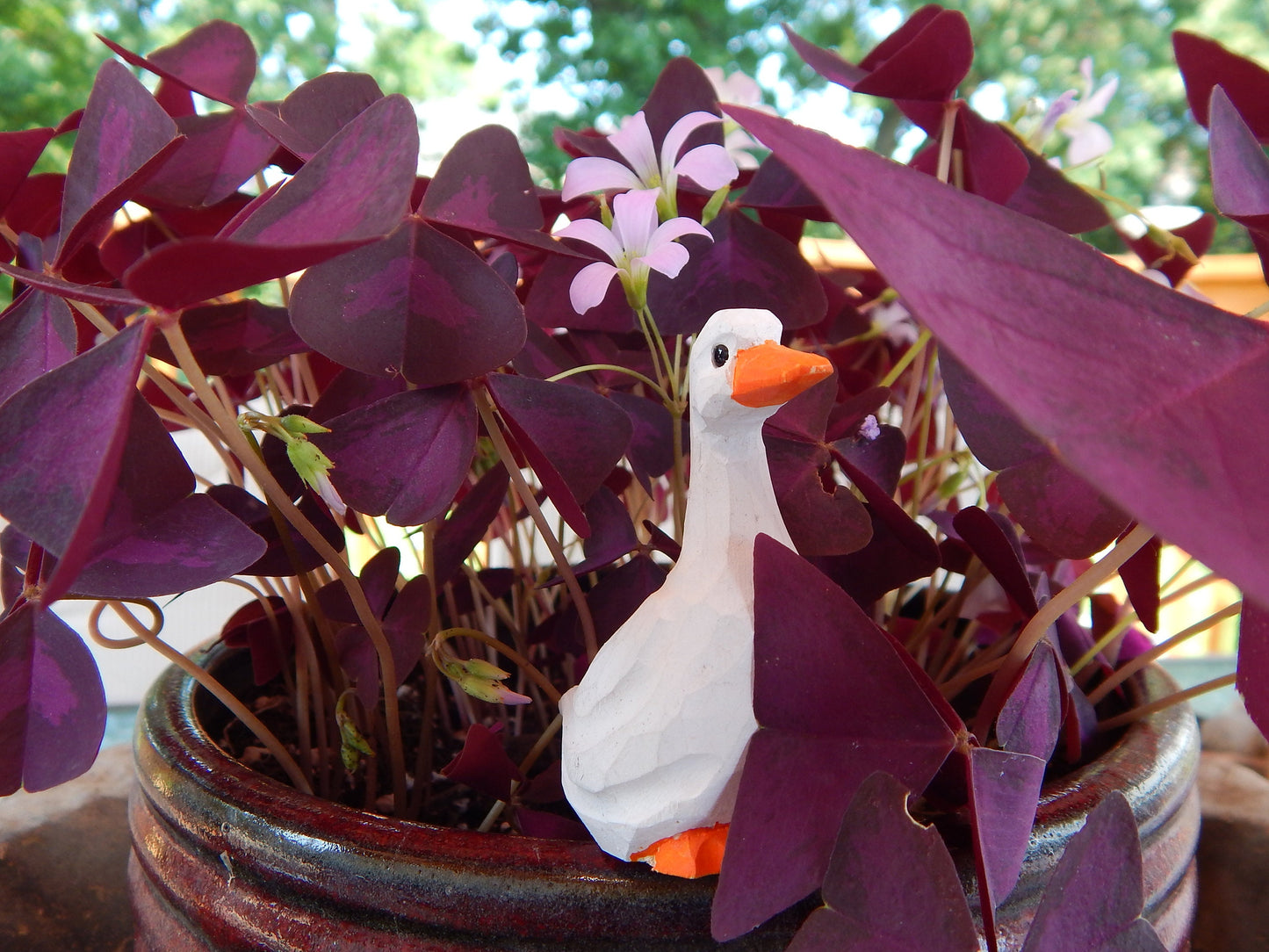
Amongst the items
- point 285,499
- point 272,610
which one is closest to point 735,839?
point 285,499

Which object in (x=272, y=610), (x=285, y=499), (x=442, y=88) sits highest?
(x=285, y=499)

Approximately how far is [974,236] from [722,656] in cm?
12

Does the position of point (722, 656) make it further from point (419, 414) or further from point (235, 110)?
point (235, 110)

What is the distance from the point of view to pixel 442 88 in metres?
3.26

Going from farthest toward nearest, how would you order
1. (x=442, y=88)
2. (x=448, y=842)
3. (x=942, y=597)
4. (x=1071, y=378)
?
(x=442, y=88)
(x=942, y=597)
(x=448, y=842)
(x=1071, y=378)

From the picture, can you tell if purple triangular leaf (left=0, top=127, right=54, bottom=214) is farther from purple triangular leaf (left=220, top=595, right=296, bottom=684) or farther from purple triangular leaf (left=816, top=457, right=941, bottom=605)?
purple triangular leaf (left=816, top=457, right=941, bottom=605)

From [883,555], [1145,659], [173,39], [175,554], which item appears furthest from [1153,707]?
[173,39]

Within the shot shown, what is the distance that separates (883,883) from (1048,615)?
79mm

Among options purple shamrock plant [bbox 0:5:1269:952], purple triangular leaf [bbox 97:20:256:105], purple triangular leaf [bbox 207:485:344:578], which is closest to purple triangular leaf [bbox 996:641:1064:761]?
purple shamrock plant [bbox 0:5:1269:952]

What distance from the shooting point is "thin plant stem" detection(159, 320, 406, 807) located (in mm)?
207

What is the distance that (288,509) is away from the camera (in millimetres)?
244

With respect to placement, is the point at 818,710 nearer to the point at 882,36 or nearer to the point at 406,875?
the point at 406,875

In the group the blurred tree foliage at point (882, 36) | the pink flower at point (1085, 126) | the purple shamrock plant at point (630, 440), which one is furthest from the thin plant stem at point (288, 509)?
the blurred tree foliage at point (882, 36)

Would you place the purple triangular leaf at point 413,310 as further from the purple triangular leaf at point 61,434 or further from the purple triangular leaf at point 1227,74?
the purple triangular leaf at point 1227,74
